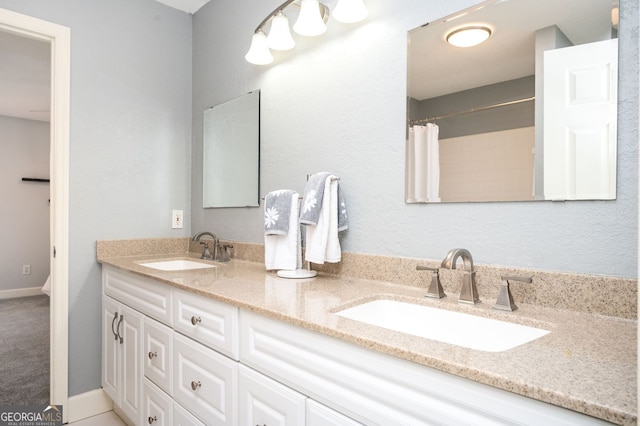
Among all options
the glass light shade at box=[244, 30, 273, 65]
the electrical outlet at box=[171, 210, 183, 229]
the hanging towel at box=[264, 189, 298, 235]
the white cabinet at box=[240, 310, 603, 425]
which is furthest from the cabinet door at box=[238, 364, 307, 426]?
the electrical outlet at box=[171, 210, 183, 229]

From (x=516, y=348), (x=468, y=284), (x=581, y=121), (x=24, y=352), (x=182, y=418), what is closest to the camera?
(x=516, y=348)

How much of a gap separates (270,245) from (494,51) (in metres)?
1.08

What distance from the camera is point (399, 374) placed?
0.76 meters

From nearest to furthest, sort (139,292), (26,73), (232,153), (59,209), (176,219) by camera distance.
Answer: (139,292) → (59,209) → (232,153) → (176,219) → (26,73)

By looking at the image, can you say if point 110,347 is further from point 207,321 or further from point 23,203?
point 23,203

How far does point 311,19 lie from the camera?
1.58m

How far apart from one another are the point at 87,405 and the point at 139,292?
0.87m

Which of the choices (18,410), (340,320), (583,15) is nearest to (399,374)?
(340,320)

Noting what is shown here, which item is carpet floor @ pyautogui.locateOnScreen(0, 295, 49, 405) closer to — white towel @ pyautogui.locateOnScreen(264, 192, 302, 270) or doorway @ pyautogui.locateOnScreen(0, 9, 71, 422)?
doorway @ pyautogui.locateOnScreen(0, 9, 71, 422)

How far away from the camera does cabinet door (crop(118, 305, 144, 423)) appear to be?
1740 mm

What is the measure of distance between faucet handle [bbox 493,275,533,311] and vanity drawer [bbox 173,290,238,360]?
2.48ft

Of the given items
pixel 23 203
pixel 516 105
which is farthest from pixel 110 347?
pixel 23 203

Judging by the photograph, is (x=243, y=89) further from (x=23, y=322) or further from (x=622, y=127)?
(x=23, y=322)

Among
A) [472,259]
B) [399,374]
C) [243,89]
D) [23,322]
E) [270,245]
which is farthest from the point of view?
[23,322]
